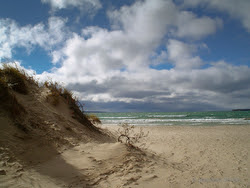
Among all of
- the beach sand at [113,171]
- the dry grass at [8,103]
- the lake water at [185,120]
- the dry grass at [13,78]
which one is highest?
the dry grass at [13,78]

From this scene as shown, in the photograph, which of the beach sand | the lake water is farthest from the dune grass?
the lake water

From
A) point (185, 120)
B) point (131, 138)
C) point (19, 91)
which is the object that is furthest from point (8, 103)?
point (185, 120)

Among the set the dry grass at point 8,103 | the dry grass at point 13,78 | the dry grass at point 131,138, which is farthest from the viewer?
the dry grass at point 13,78

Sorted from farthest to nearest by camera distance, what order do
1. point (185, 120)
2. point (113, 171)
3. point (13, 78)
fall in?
point (185, 120)
point (13, 78)
point (113, 171)

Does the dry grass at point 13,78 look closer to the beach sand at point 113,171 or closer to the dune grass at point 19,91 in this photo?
the dune grass at point 19,91

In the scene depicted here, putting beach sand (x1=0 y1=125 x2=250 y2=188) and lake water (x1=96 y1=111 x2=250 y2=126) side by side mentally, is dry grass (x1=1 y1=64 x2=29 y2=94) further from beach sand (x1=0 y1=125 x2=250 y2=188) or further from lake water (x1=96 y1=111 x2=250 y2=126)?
lake water (x1=96 y1=111 x2=250 y2=126)

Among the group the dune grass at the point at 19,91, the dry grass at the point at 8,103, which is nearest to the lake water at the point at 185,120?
the dune grass at the point at 19,91

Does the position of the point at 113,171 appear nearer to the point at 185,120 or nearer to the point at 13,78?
the point at 13,78

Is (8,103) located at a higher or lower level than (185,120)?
higher

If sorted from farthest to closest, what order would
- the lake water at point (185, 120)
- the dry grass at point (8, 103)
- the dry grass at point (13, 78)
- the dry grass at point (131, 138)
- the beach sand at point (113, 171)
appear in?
the lake water at point (185, 120) < the dry grass at point (13, 78) < the dry grass at point (131, 138) < the dry grass at point (8, 103) < the beach sand at point (113, 171)

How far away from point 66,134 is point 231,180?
16.2 ft

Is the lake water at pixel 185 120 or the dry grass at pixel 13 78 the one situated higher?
the dry grass at pixel 13 78

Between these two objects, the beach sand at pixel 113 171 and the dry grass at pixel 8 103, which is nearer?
the beach sand at pixel 113 171

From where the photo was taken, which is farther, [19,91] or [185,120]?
[185,120]
